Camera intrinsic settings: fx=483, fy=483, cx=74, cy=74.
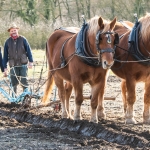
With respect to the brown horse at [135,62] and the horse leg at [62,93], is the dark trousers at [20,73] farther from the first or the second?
the brown horse at [135,62]

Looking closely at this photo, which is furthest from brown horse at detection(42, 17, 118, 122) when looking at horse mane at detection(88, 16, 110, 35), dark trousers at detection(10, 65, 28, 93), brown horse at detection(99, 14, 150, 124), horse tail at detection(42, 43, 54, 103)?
dark trousers at detection(10, 65, 28, 93)

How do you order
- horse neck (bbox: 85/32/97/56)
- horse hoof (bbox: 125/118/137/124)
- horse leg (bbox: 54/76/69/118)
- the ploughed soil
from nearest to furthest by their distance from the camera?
the ploughed soil
horse neck (bbox: 85/32/97/56)
horse hoof (bbox: 125/118/137/124)
horse leg (bbox: 54/76/69/118)

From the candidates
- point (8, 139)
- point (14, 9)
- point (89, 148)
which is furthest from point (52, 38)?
point (14, 9)

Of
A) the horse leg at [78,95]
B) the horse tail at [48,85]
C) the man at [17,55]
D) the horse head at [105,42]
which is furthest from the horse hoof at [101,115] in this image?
the man at [17,55]

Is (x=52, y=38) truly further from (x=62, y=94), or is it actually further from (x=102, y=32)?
(x=102, y=32)

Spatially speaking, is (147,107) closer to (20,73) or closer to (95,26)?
(95,26)

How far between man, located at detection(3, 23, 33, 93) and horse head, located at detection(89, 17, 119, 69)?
302 cm

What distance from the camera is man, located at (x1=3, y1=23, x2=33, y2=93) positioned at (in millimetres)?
9992

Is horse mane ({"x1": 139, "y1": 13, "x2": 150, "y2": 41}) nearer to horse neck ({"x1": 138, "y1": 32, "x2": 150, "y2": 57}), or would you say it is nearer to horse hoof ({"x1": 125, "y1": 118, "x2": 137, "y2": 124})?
horse neck ({"x1": 138, "y1": 32, "x2": 150, "y2": 57})

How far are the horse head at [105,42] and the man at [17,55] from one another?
3.02m

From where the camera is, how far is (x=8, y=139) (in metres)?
6.43

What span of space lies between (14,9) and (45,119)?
3241cm

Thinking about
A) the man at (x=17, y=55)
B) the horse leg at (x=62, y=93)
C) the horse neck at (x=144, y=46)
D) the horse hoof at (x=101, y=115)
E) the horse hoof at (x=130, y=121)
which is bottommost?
the horse hoof at (x=101, y=115)

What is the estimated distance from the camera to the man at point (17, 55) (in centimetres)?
999
